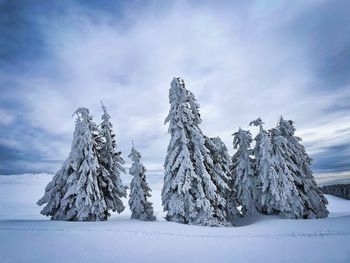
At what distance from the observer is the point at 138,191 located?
32.6 m

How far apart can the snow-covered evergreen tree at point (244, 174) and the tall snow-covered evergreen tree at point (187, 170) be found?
21.5ft

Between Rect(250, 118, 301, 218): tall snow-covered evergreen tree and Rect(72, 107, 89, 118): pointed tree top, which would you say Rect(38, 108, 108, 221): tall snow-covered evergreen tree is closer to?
Rect(72, 107, 89, 118): pointed tree top

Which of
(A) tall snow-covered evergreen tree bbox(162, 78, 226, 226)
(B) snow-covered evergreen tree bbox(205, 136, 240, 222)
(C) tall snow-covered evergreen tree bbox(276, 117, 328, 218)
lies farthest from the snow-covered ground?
(C) tall snow-covered evergreen tree bbox(276, 117, 328, 218)

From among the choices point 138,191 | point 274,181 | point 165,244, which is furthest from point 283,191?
point 165,244

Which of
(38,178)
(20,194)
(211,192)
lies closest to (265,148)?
(211,192)

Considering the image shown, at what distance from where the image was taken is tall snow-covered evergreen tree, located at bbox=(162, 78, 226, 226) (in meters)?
25.5

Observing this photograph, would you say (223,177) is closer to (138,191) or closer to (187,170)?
(187,170)

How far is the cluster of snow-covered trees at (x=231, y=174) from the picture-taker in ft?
85.0

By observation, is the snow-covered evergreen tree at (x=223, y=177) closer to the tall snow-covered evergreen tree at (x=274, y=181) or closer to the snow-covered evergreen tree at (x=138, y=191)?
the tall snow-covered evergreen tree at (x=274, y=181)

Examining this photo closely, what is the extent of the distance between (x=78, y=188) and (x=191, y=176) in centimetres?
981

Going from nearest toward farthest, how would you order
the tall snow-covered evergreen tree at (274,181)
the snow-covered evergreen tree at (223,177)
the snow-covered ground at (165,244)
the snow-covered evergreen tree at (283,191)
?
the snow-covered ground at (165,244)
the snow-covered evergreen tree at (223,177)
the snow-covered evergreen tree at (283,191)
the tall snow-covered evergreen tree at (274,181)

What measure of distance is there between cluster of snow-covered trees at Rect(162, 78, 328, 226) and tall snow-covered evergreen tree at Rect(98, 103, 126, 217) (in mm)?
5856

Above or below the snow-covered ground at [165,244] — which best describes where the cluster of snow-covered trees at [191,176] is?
above

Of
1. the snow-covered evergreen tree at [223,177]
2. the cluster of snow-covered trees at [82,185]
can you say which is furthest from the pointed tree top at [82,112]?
the snow-covered evergreen tree at [223,177]
